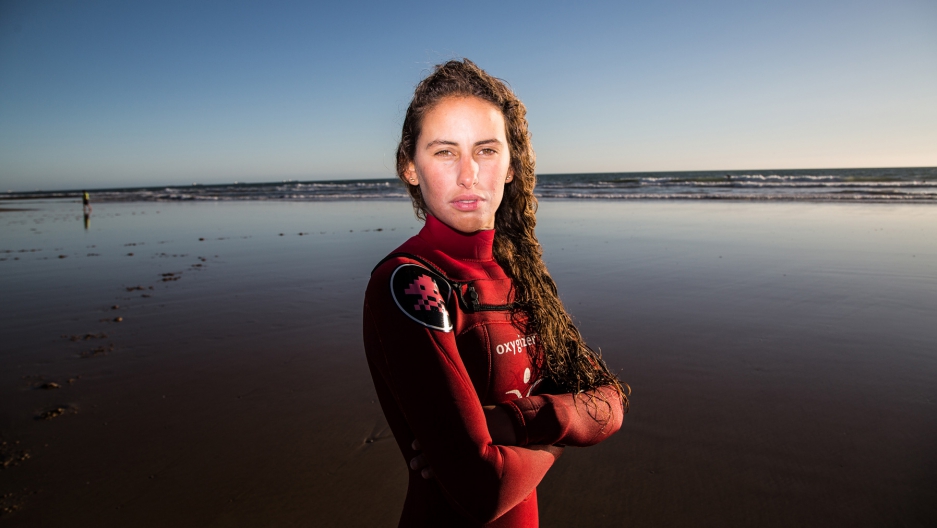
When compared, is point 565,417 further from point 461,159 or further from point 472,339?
point 461,159

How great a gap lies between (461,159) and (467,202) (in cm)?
12

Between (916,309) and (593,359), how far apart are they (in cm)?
660

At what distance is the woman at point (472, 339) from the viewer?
1.06 metres

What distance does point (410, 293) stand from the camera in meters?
1.09

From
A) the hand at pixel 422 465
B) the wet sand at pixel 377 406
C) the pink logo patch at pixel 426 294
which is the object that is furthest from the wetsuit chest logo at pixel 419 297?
the wet sand at pixel 377 406

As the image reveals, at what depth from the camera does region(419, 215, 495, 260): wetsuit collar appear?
4.55ft

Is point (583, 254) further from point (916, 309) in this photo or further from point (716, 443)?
point (716, 443)

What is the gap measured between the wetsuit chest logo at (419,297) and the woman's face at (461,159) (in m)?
0.28

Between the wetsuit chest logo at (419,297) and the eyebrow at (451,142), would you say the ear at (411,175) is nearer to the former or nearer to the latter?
the eyebrow at (451,142)

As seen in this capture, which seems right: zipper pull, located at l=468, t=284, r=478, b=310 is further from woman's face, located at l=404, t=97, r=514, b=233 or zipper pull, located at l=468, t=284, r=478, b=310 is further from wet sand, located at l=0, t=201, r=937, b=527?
wet sand, located at l=0, t=201, r=937, b=527

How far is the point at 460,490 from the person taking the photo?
42.0 inches

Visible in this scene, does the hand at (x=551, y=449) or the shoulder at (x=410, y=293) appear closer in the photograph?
the shoulder at (x=410, y=293)

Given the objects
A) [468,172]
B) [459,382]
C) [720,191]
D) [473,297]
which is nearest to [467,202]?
[468,172]

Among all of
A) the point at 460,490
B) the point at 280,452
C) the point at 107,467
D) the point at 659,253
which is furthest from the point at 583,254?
the point at 460,490
